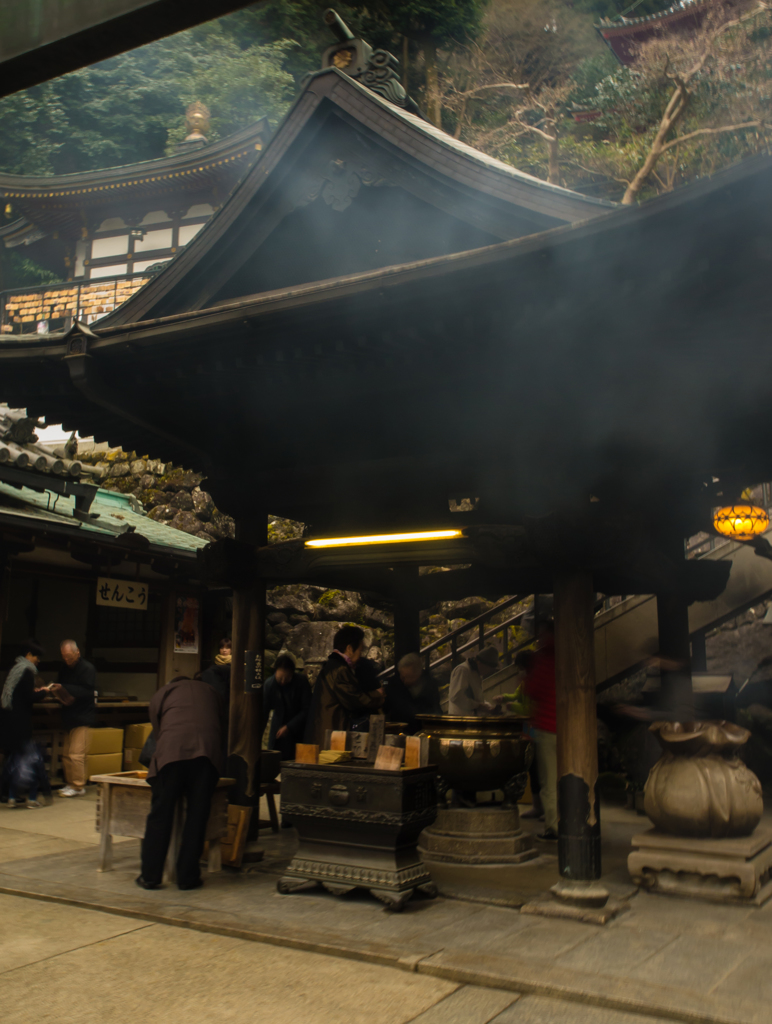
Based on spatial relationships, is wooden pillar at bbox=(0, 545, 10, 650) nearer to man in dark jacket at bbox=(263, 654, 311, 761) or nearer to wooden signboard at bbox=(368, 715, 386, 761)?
man in dark jacket at bbox=(263, 654, 311, 761)

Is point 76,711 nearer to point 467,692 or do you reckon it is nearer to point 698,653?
point 467,692

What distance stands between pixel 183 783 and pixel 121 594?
7.55m

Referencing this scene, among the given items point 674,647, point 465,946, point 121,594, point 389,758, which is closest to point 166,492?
point 121,594

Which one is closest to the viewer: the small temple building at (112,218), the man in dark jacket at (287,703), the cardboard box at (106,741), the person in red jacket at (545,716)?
the person in red jacket at (545,716)

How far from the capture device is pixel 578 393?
614cm

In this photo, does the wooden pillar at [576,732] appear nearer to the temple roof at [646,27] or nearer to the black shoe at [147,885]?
the black shoe at [147,885]

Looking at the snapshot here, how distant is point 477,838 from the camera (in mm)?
6949

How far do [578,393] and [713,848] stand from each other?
3.62 metres

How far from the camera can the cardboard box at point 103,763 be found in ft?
37.9

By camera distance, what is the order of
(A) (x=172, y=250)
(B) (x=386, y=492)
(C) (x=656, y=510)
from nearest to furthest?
(B) (x=386, y=492) → (C) (x=656, y=510) → (A) (x=172, y=250)

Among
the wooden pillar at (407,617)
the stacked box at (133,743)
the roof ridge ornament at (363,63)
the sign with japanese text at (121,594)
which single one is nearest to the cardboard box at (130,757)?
the stacked box at (133,743)

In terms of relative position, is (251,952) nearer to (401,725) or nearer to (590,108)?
(401,725)

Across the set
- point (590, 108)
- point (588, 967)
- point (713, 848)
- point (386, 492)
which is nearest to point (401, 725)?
point (386, 492)

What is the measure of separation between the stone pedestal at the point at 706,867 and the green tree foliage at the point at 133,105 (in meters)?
30.5
